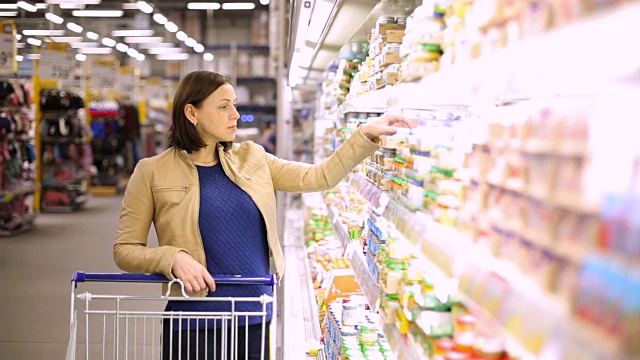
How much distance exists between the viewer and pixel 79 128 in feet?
47.2

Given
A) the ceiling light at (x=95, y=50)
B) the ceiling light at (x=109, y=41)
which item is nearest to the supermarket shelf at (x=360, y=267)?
the ceiling light at (x=109, y=41)

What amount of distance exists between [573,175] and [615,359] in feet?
0.87

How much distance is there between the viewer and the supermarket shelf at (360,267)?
2596 millimetres

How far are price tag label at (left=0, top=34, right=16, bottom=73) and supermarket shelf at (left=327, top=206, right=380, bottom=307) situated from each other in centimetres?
760

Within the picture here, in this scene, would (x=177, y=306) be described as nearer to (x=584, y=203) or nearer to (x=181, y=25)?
(x=584, y=203)

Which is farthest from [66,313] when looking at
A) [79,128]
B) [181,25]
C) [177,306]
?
[181,25]

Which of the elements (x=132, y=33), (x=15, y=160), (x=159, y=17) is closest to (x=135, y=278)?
(x=15, y=160)

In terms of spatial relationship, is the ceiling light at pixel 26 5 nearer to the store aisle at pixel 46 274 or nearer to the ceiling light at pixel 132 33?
the store aisle at pixel 46 274

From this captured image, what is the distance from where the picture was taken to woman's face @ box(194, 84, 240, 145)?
2.86 metres

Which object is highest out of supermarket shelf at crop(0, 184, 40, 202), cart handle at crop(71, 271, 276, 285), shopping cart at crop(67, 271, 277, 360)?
cart handle at crop(71, 271, 276, 285)

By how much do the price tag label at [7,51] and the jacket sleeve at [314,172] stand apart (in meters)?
8.46

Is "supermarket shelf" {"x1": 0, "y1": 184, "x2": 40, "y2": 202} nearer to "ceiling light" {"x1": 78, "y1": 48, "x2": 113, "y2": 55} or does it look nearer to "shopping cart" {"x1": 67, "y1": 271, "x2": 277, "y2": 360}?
"shopping cart" {"x1": 67, "y1": 271, "x2": 277, "y2": 360}

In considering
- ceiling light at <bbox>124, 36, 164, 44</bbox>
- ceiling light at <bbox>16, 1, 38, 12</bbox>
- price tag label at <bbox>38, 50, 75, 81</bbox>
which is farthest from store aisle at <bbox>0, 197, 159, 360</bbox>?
ceiling light at <bbox>124, 36, 164, 44</bbox>

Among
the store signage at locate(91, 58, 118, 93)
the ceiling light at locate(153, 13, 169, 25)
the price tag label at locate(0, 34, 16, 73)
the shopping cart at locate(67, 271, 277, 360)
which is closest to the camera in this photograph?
the shopping cart at locate(67, 271, 277, 360)
